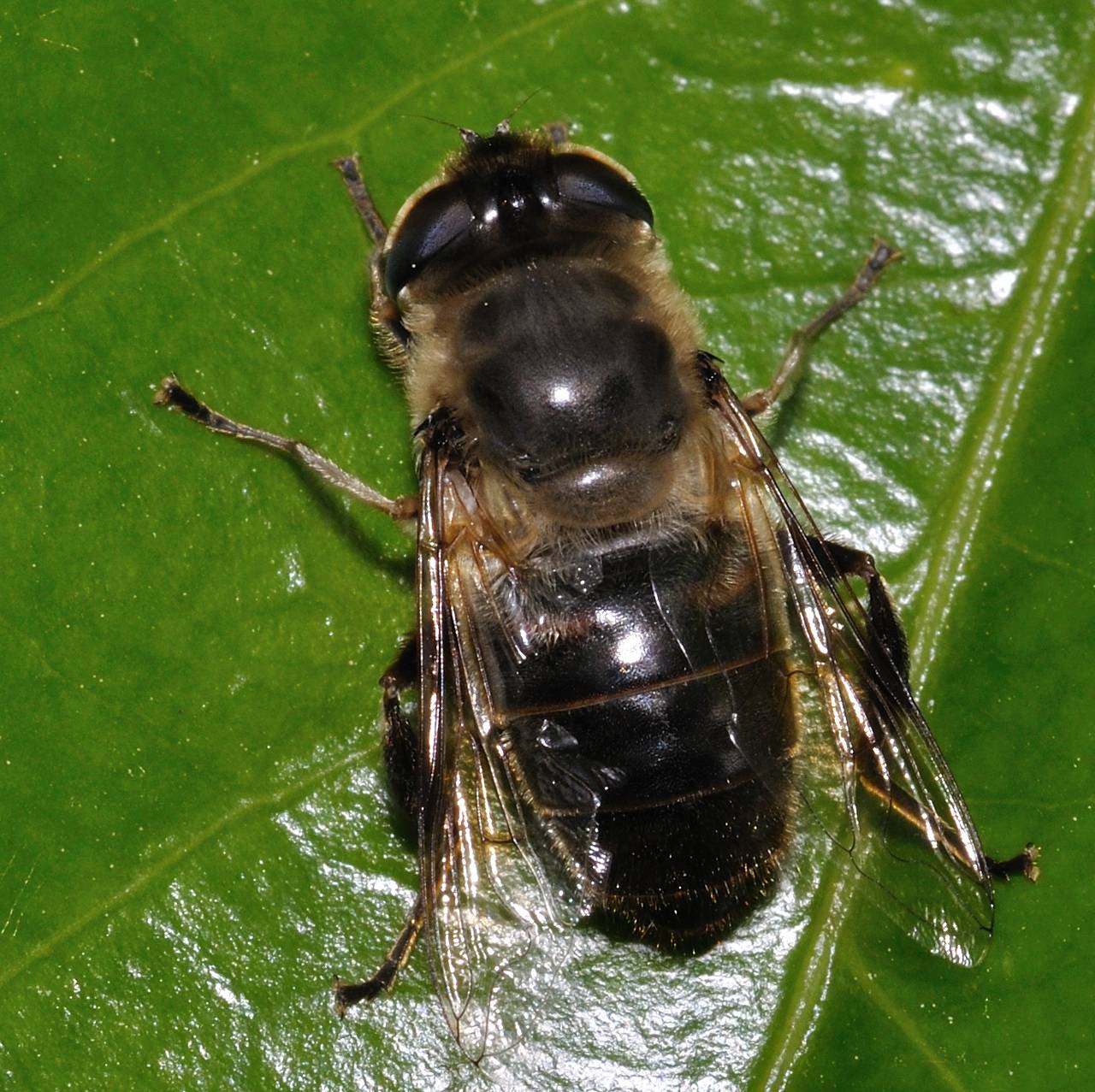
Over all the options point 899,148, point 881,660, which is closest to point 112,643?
point 881,660

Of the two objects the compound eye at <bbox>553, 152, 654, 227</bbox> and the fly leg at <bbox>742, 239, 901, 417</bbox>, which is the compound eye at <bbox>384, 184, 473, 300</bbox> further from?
the fly leg at <bbox>742, 239, 901, 417</bbox>

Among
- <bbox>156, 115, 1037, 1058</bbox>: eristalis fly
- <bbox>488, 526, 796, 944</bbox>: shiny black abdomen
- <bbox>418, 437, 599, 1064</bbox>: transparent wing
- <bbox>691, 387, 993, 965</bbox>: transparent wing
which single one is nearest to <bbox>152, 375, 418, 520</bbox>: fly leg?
<bbox>156, 115, 1037, 1058</bbox>: eristalis fly

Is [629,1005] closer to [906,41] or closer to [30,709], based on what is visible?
[30,709]

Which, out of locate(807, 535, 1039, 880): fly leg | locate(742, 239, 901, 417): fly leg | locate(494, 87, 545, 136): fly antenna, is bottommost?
locate(807, 535, 1039, 880): fly leg

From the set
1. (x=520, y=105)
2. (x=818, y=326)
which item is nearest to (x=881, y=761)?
(x=818, y=326)

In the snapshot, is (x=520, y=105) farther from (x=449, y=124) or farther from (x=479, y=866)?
(x=479, y=866)

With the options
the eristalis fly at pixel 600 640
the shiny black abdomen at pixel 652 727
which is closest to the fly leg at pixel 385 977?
the eristalis fly at pixel 600 640
